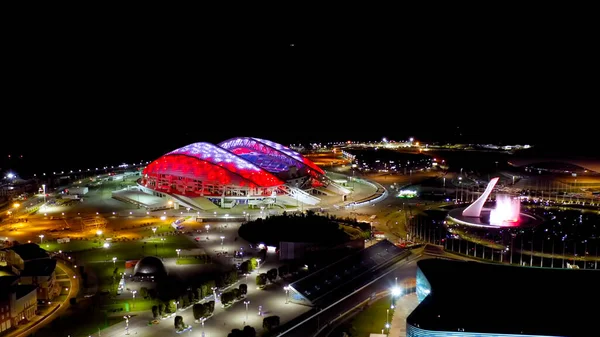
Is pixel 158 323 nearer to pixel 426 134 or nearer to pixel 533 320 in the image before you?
pixel 533 320

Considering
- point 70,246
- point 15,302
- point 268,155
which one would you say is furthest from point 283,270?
point 268,155

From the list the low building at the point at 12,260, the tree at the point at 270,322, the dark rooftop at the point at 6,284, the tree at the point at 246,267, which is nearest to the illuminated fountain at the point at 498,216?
the tree at the point at 246,267

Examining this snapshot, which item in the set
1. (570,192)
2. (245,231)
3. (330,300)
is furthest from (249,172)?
(570,192)

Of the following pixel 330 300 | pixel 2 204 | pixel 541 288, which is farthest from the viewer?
pixel 2 204

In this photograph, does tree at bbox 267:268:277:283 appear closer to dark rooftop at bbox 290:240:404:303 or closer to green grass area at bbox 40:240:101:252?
dark rooftop at bbox 290:240:404:303

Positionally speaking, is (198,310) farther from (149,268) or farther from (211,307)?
(149,268)

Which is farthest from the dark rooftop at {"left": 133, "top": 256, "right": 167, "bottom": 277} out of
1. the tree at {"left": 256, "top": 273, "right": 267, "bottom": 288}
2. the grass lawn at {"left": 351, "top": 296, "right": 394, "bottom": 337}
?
the grass lawn at {"left": 351, "top": 296, "right": 394, "bottom": 337}

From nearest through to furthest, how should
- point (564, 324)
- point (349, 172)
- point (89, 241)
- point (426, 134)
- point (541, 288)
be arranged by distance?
1. point (564, 324)
2. point (541, 288)
3. point (89, 241)
4. point (349, 172)
5. point (426, 134)

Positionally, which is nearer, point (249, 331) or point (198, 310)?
point (249, 331)
